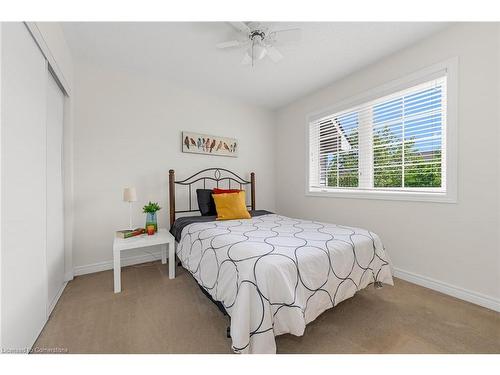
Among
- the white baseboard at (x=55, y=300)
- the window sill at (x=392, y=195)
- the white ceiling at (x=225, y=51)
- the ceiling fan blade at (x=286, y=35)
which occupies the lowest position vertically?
the white baseboard at (x=55, y=300)

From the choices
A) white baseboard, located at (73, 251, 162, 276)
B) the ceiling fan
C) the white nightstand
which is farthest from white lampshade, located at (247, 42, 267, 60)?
white baseboard, located at (73, 251, 162, 276)

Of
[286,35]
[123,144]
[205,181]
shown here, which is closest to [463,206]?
[286,35]

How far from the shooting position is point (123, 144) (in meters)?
2.59

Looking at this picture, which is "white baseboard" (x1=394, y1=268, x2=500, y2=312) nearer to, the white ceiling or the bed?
the bed

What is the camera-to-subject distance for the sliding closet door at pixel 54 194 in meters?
1.75

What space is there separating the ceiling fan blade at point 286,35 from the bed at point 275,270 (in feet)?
5.46

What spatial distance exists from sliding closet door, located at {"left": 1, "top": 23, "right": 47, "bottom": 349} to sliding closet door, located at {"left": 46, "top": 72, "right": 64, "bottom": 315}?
337 millimetres

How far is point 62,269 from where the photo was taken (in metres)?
2.08

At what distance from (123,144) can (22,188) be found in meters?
1.54

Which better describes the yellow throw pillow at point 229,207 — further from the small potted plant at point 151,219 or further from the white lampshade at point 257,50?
the white lampshade at point 257,50

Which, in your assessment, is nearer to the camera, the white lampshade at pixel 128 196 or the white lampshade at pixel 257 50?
the white lampshade at pixel 257 50

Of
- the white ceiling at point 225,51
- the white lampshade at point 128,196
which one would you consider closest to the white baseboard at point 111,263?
the white lampshade at point 128,196
